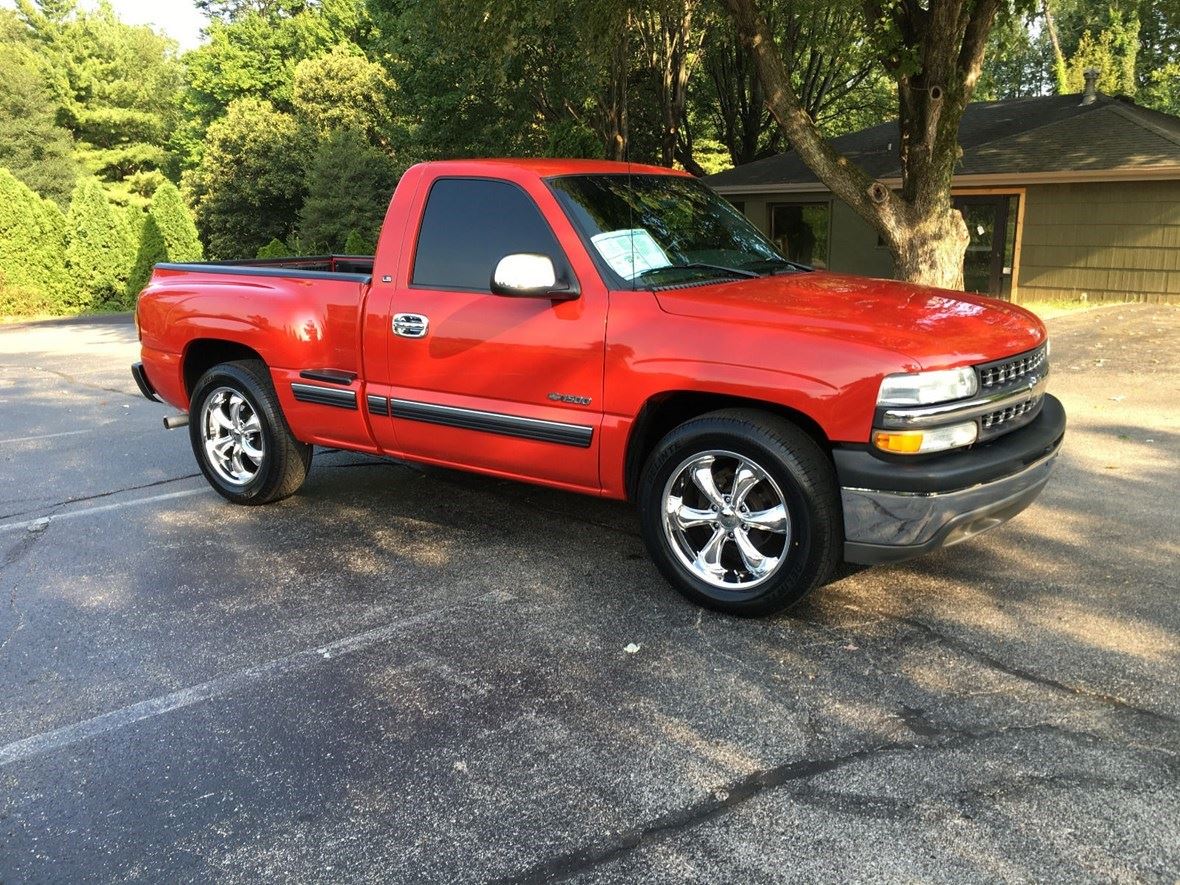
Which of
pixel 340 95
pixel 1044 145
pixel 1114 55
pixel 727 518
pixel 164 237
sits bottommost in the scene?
pixel 727 518

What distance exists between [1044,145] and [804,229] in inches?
209

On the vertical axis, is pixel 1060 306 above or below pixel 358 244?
below

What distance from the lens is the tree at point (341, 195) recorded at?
27375 mm

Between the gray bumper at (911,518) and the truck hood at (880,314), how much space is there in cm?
51

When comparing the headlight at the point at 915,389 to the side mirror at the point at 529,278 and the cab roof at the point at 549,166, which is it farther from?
the cab roof at the point at 549,166

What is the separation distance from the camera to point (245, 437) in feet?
18.9

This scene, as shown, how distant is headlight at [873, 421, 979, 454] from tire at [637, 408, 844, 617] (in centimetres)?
28

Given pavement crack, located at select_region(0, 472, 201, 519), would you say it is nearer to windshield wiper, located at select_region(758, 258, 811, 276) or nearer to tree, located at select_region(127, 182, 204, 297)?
windshield wiper, located at select_region(758, 258, 811, 276)

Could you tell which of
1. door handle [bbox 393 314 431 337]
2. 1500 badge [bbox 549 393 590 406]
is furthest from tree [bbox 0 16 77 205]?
1500 badge [bbox 549 393 590 406]

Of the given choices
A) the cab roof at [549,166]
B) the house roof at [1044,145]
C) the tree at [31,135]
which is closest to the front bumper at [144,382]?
the cab roof at [549,166]

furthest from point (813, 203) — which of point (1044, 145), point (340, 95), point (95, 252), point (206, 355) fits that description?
point (95, 252)

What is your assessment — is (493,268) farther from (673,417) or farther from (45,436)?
(45,436)

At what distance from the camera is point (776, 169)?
21.6 metres

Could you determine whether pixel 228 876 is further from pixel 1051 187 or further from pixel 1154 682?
pixel 1051 187
